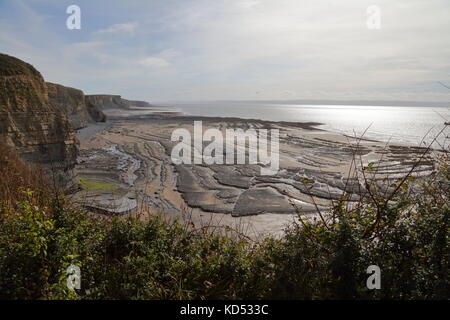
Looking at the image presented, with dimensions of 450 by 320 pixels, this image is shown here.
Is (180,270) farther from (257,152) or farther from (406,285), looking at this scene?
(257,152)

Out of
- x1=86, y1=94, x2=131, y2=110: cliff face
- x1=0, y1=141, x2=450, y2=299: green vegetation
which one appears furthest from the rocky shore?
x1=86, y1=94, x2=131, y2=110: cliff face

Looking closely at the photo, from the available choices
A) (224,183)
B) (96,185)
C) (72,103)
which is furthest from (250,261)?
(72,103)

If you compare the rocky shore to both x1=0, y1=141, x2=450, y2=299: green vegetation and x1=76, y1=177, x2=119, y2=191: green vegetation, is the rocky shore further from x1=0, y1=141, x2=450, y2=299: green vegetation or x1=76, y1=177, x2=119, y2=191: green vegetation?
x1=0, y1=141, x2=450, y2=299: green vegetation

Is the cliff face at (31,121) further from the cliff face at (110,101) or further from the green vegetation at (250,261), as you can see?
the cliff face at (110,101)

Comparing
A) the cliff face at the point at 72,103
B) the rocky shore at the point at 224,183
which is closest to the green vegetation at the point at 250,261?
the rocky shore at the point at 224,183

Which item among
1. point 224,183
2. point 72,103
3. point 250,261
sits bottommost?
point 224,183

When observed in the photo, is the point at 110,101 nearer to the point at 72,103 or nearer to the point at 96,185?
the point at 72,103
